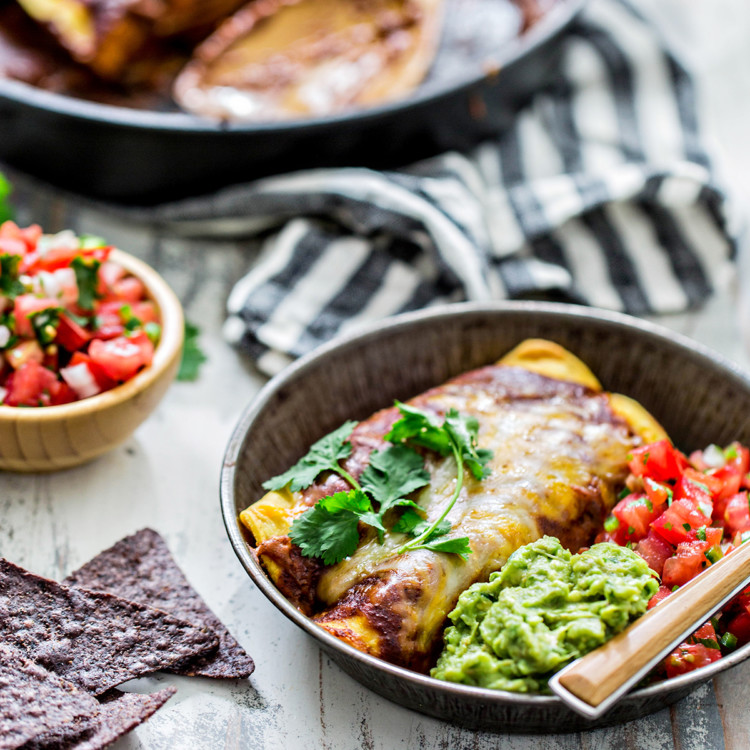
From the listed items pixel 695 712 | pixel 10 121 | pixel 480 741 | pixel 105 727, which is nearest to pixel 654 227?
pixel 695 712

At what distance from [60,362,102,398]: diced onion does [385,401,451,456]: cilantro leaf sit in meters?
0.98

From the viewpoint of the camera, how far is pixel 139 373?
2.92 m

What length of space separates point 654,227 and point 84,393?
2.65 meters

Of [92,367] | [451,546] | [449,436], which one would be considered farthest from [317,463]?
[92,367]

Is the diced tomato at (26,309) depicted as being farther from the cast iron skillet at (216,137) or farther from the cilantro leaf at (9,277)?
the cast iron skillet at (216,137)

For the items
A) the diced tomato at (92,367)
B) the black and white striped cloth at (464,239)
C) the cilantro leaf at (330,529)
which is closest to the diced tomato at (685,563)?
the cilantro leaf at (330,529)

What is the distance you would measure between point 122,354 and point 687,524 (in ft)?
5.85

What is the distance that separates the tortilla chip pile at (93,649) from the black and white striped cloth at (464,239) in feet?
3.89

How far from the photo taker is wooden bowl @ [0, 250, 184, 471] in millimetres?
2738

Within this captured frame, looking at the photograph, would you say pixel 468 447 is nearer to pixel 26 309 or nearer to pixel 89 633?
pixel 89 633

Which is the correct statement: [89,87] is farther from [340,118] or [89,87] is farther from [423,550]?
[423,550]

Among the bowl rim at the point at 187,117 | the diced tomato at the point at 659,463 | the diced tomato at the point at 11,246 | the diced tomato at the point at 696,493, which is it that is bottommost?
the diced tomato at the point at 696,493

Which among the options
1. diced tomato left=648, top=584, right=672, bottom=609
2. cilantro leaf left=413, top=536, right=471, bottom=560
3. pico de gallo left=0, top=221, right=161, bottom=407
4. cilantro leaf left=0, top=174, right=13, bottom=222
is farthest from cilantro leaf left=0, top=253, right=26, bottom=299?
diced tomato left=648, top=584, right=672, bottom=609

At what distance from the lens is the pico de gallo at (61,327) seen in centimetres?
284
